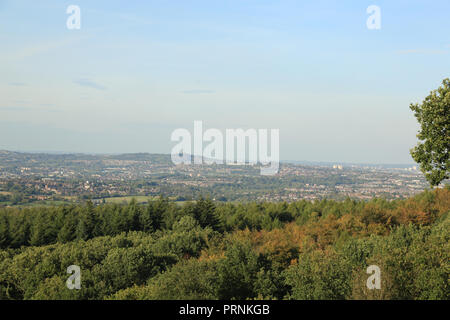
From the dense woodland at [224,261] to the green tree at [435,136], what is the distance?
4.45 m

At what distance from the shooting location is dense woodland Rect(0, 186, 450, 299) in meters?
17.3

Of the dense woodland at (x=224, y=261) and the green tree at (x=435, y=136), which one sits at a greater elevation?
the green tree at (x=435, y=136)

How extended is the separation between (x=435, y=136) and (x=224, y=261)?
13731 mm

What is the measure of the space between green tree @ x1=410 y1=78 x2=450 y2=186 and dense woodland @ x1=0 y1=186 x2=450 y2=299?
4.45m

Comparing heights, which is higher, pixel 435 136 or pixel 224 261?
pixel 435 136

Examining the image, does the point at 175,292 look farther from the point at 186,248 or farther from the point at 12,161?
the point at 12,161

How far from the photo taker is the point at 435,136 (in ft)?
67.5

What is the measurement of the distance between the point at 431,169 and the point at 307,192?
158 metres

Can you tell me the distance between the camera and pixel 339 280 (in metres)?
18.1

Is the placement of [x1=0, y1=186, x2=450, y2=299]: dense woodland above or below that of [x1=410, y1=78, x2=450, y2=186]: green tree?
below

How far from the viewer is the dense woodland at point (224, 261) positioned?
17.3 meters

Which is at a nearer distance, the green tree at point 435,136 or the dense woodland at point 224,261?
the dense woodland at point 224,261

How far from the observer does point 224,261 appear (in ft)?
70.6
